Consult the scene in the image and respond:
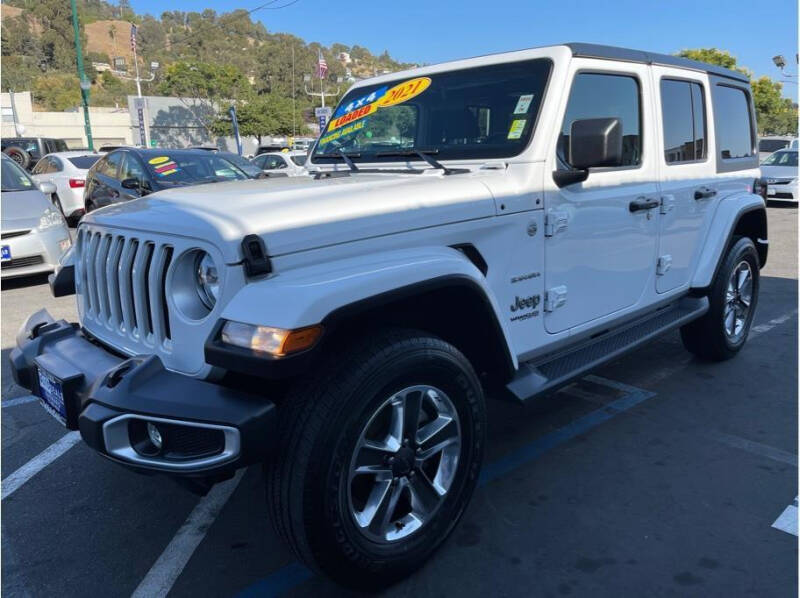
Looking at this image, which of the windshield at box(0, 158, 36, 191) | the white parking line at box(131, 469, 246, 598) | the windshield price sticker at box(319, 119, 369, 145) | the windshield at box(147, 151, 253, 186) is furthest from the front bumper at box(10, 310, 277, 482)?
the windshield at box(0, 158, 36, 191)

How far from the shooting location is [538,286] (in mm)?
2922

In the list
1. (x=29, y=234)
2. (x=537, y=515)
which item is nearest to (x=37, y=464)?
(x=537, y=515)

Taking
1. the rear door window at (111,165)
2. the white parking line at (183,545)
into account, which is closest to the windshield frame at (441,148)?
the white parking line at (183,545)

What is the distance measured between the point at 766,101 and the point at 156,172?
158 ft

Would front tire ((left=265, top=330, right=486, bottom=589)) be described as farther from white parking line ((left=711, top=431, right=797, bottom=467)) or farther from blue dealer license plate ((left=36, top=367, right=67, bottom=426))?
white parking line ((left=711, top=431, right=797, bottom=467))

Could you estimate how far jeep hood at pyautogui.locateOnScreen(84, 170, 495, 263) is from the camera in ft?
6.92

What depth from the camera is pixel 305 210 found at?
222 centimetres

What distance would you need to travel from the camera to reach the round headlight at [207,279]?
2168 mm

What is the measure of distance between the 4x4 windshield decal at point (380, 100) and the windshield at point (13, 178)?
5.82m

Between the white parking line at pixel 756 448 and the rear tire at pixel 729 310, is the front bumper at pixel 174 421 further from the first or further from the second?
the rear tire at pixel 729 310

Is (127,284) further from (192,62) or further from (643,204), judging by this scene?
(192,62)

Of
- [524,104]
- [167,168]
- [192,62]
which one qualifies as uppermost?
[192,62]

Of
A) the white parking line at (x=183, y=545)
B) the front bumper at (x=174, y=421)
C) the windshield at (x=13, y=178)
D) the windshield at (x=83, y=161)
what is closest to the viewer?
the front bumper at (x=174, y=421)

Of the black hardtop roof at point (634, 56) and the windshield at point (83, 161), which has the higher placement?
the black hardtop roof at point (634, 56)
